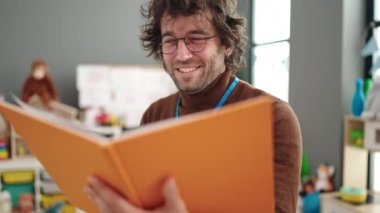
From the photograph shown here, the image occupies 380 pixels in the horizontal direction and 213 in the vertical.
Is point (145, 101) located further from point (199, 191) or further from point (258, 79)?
point (199, 191)

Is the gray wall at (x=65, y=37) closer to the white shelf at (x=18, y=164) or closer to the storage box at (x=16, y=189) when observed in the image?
the white shelf at (x=18, y=164)

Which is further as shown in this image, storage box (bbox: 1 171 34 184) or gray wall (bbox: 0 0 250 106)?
gray wall (bbox: 0 0 250 106)

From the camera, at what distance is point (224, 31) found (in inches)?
34.9

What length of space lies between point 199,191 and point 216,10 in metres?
0.50

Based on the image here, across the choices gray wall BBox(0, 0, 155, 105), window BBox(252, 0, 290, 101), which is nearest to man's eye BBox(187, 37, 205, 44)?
window BBox(252, 0, 290, 101)

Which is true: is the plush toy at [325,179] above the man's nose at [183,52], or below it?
below

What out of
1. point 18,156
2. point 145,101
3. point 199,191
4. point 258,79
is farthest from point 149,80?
point 199,191

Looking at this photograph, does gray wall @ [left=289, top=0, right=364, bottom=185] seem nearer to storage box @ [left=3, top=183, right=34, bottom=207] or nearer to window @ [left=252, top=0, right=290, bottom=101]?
window @ [left=252, top=0, right=290, bottom=101]

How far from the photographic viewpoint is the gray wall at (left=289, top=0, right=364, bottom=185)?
236cm

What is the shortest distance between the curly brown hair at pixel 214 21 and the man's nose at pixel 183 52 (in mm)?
66

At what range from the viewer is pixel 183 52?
81 cm

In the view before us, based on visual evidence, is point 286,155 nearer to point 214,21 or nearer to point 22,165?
point 214,21

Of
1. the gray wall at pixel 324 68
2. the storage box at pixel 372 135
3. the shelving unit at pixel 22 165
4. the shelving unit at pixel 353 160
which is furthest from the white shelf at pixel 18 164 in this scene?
the storage box at pixel 372 135

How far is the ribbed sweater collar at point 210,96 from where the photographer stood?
2.96ft
